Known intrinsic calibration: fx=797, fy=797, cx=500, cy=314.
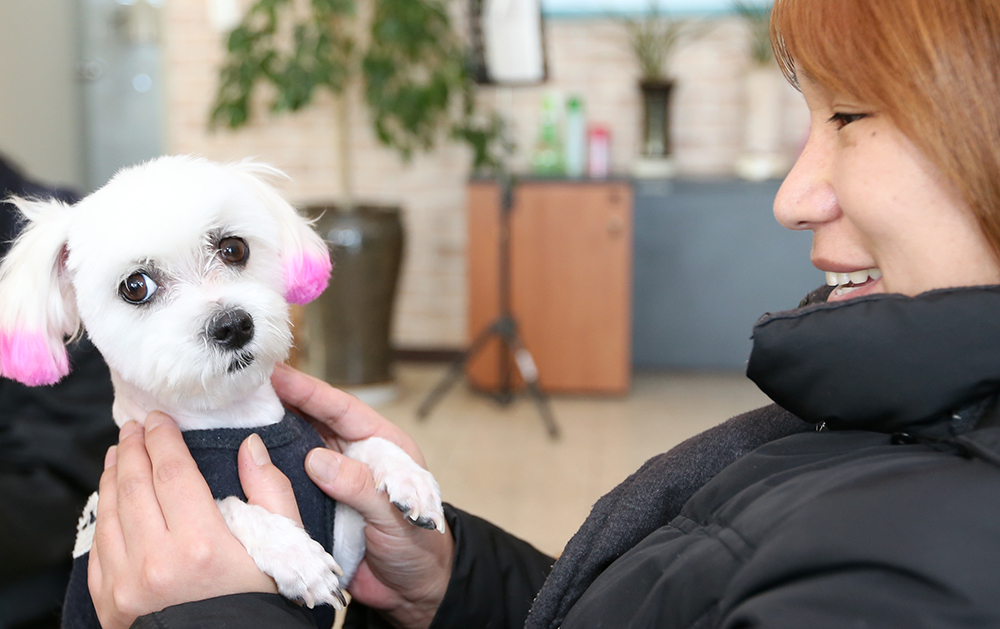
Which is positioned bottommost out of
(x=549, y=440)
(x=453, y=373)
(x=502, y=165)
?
(x=549, y=440)

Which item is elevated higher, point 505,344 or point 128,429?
point 128,429

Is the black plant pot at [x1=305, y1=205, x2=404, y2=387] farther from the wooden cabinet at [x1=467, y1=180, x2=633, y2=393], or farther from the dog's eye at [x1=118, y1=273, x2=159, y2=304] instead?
the dog's eye at [x1=118, y1=273, x2=159, y2=304]

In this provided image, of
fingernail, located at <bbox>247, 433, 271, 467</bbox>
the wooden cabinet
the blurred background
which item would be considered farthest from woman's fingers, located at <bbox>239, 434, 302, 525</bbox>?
the wooden cabinet

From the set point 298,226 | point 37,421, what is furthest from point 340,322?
point 298,226

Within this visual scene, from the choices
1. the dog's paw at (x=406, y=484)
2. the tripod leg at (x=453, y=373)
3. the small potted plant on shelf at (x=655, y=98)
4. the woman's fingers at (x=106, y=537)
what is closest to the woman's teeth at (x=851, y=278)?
the dog's paw at (x=406, y=484)

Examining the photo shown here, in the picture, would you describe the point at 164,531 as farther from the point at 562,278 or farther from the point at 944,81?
the point at 562,278

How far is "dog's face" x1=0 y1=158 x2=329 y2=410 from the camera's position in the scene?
70cm

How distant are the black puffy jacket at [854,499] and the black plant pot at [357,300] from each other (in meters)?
2.64

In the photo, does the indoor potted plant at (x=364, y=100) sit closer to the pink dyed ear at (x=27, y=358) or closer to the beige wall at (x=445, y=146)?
the beige wall at (x=445, y=146)

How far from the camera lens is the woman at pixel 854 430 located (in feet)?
1.39

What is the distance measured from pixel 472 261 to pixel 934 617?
3062mm

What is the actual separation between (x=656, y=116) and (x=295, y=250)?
295 centimetres

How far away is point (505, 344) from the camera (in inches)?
134

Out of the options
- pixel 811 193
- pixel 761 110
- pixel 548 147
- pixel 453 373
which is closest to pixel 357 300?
pixel 453 373
